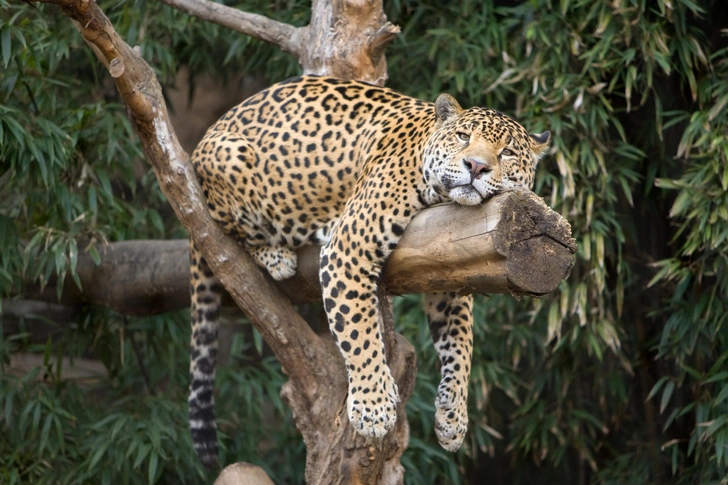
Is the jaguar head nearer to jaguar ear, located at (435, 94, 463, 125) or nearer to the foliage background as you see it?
jaguar ear, located at (435, 94, 463, 125)

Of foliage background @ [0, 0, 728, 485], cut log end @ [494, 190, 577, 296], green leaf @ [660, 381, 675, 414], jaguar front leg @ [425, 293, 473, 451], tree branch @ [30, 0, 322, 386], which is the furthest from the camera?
green leaf @ [660, 381, 675, 414]

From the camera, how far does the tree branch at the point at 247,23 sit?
5656 millimetres

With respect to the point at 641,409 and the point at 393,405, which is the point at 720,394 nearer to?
the point at 641,409

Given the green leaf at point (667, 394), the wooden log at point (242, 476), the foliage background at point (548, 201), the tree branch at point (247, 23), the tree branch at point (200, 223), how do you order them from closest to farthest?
the tree branch at point (200, 223) < the wooden log at point (242, 476) < the tree branch at point (247, 23) < the foliage background at point (548, 201) < the green leaf at point (667, 394)

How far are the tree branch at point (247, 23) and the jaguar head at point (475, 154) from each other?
1.79 metres

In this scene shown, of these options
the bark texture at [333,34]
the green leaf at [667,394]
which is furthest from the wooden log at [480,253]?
the green leaf at [667,394]

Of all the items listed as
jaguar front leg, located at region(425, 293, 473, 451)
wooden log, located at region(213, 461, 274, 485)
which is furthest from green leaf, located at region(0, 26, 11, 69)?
jaguar front leg, located at region(425, 293, 473, 451)

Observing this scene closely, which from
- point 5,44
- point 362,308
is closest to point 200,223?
point 362,308

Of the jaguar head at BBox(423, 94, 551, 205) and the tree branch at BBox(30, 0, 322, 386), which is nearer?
the jaguar head at BBox(423, 94, 551, 205)

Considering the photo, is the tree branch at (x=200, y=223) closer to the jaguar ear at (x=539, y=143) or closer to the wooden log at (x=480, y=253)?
the wooden log at (x=480, y=253)

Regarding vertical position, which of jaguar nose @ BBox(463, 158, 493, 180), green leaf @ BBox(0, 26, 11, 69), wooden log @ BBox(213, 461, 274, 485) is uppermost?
jaguar nose @ BBox(463, 158, 493, 180)

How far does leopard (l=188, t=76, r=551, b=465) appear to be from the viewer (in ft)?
13.3

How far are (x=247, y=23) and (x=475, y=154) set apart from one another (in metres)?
2.52

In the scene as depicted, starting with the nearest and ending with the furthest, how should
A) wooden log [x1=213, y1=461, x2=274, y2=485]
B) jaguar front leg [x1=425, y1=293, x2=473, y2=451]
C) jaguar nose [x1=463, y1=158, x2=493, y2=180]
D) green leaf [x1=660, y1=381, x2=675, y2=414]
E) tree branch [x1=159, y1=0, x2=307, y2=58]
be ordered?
jaguar nose [x1=463, y1=158, x2=493, y2=180]
jaguar front leg [x1=425, y1=293, x2=473, y2=451]
wooden log [x1=213, y1=461, x2=274, y2=485]
tree branch [x1=159, y1=0, x2=307, y2=58]
green leaf [x1=660, y1=381, x2=675, y2=414]
